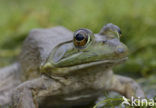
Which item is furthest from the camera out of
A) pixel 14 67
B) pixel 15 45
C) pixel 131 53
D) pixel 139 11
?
pixel 15 45

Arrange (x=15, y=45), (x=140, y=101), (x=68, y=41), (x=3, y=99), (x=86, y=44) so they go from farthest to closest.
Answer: (x=15, y=45) < (x=3, y=99) < (x=68, y=41) < (x=86, y=44) < (x=140, y=101)

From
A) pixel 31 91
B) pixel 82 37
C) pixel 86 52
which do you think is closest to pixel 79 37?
pixel 82 37

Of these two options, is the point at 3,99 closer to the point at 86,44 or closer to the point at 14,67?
the point at 14,67

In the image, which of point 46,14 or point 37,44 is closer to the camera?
point 37,44

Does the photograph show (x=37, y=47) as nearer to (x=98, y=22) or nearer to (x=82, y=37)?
(x=82, y=37)

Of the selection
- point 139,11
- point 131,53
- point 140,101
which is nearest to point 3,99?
point 140,101

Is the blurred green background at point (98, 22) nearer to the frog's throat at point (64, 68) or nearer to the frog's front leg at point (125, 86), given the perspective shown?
the frog's front leg at point (125, 86)
